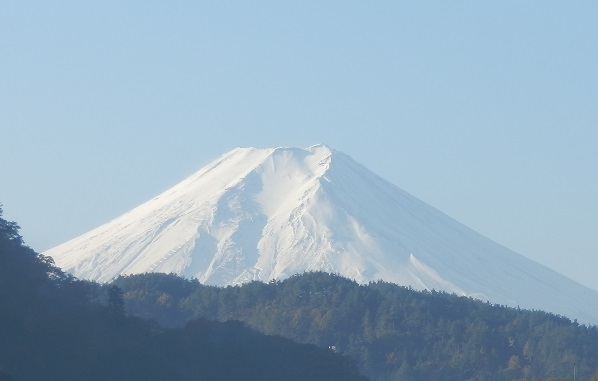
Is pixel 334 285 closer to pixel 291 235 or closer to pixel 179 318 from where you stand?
pixel 179 318

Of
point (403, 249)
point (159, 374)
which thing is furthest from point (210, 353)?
point (403, 249)

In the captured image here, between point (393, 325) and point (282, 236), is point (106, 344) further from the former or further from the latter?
point (282, 236)

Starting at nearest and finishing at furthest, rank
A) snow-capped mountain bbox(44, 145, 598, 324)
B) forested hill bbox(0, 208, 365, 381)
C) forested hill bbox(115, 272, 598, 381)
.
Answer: forested hill bbox(0, 208, 365, 381)
forested hill bbox(115, 272, 598, 381)
snow-capped mountain bbox(44, 145, 598, 324)

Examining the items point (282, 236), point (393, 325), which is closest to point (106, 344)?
point (393, 325)

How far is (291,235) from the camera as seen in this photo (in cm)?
8306

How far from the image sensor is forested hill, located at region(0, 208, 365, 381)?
77.4ft

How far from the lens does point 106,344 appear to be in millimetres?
25531

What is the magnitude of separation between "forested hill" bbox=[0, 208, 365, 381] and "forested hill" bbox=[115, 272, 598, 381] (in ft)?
40.7

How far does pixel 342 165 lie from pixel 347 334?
137 ft

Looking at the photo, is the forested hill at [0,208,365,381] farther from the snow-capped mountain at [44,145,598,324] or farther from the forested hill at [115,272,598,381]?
the snow-capped mountain at [44,145,598,324]

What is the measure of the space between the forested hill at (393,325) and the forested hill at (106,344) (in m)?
12.4

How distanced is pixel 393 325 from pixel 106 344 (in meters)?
24.0

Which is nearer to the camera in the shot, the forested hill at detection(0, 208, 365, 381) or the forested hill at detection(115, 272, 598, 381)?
the forested hill at detection(0, 208, 365, 381)

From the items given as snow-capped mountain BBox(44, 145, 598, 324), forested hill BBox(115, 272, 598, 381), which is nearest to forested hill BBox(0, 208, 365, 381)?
forested hill BBox(115, 272, 598, 381)
